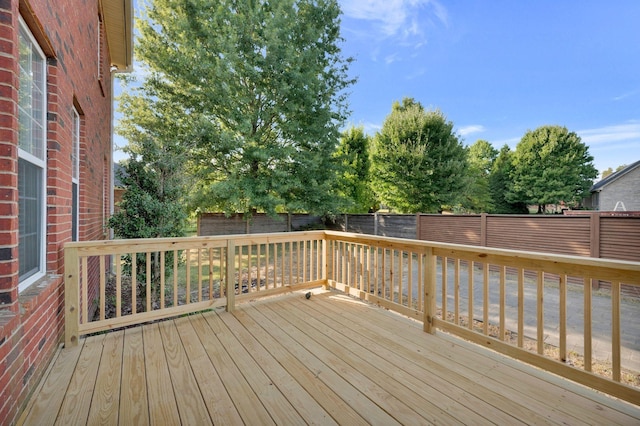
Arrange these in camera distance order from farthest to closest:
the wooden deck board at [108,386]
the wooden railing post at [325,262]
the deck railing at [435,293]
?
1. the wooden railing post at [325,262]
2. the deck railing at [435,293]
3. the wooden deck board at [108,386]

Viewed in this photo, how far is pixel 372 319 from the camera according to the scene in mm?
3160

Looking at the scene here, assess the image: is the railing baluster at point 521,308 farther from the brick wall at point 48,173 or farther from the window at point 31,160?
the window at point 31,160

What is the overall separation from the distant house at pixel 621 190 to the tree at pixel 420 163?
46.4 feet

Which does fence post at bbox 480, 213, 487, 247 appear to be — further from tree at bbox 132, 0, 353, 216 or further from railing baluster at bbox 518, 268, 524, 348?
railing baluster at bbox 518, 268, 524, 348

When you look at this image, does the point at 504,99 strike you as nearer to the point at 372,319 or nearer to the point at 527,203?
the point at 527,203

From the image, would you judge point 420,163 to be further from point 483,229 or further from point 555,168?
point 555,168

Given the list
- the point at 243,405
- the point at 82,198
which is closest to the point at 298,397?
the point at 243,405

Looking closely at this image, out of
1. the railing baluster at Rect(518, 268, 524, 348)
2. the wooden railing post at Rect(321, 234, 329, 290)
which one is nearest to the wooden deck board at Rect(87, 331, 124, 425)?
the wooden railing post at Rect(321, 234, 329, 290)

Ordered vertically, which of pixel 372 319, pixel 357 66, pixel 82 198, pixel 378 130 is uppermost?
pixel 357 66

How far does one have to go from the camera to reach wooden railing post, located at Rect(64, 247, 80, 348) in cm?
240

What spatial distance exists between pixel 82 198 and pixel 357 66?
9319 mm

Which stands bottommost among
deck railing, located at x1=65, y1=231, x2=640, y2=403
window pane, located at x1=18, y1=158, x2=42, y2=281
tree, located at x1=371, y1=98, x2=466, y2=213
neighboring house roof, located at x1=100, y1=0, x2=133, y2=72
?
deck railing, located at x1=65, y1=231, x2=640, y2=403

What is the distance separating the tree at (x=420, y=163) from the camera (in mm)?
11883

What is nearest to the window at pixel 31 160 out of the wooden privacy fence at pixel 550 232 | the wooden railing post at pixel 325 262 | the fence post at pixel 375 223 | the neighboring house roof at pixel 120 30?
the wooden railing post at pixel 325 262
